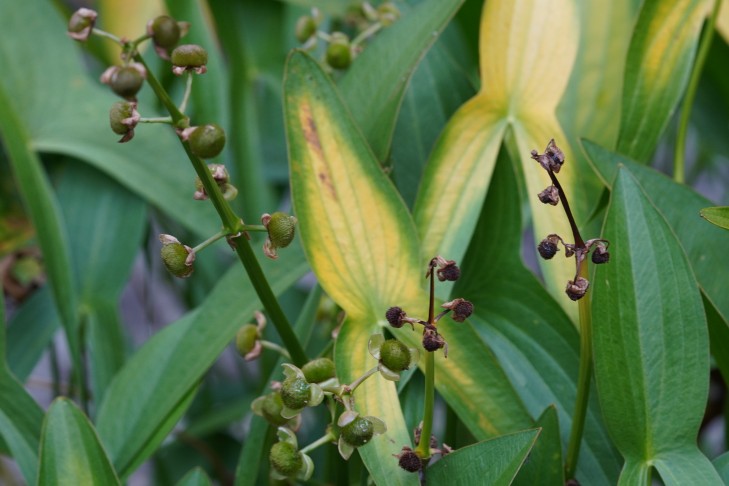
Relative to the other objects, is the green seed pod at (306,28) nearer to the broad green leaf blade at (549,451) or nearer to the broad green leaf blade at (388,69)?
the broad green leaf blade at (388,69)

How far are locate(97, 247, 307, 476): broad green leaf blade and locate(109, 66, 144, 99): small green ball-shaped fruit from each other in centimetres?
12

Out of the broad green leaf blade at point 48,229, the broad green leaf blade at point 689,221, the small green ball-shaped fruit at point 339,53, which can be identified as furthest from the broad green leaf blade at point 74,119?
the broad green leaf blade at point 689,221

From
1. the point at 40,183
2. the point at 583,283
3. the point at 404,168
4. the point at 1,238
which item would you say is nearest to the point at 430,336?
the point at 583,283

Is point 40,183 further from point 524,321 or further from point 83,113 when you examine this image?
point 524,321

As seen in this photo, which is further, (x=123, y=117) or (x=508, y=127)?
(x=508, y=127)

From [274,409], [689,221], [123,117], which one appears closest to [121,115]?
[123,117]

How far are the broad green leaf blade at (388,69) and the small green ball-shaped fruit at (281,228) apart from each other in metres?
0.10

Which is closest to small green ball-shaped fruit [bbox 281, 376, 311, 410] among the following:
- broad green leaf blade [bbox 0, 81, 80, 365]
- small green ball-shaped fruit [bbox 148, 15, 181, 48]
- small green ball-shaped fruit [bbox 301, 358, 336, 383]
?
small green ball-shaped fruit [bbox 301, 358, 336, 383]

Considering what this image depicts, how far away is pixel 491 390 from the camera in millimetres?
311

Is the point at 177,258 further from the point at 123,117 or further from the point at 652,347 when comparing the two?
the point at 652,347

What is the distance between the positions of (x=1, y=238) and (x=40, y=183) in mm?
177

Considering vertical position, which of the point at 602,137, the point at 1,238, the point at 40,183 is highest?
the point at 602,137

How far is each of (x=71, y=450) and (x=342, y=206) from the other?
0.13 metres

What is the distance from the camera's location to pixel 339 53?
0.39m
